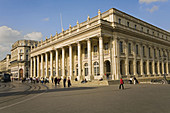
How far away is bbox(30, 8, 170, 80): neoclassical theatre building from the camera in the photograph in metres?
30.2

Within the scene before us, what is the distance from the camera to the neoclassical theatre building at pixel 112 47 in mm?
30188

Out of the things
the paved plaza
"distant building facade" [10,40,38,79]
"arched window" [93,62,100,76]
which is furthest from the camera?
"distant building facade" [10,40,38,79]

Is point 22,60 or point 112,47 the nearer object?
point 112,47

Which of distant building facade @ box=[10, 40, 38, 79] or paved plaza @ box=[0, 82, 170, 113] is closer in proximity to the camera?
paved plaza @ box=[0, 82, 170, 113]

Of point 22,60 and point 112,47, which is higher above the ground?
point 112,47

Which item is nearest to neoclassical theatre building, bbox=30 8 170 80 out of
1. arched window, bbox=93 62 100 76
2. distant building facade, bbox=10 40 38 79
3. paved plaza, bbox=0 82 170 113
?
arched window, bbox=93 62 100 76

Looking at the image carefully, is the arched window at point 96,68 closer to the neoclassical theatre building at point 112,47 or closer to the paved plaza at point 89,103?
the neoclassical theatre building at point 112,47

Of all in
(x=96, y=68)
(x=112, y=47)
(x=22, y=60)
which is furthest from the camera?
(x=22, y=60)

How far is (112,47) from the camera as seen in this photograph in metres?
31.1

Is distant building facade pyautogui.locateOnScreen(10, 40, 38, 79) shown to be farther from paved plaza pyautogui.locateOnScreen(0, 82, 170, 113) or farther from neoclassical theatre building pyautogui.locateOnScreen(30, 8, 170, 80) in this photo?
paved plaza pyautogui.locateOnScreen(0, 82, 170, 113)

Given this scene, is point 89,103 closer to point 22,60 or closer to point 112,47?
point 112,47

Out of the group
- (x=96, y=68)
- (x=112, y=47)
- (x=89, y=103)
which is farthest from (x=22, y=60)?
(x=89, y=103)

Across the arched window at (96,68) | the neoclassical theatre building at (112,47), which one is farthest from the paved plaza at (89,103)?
the arched window at (96,68)

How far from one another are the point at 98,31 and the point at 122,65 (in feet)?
30.5
